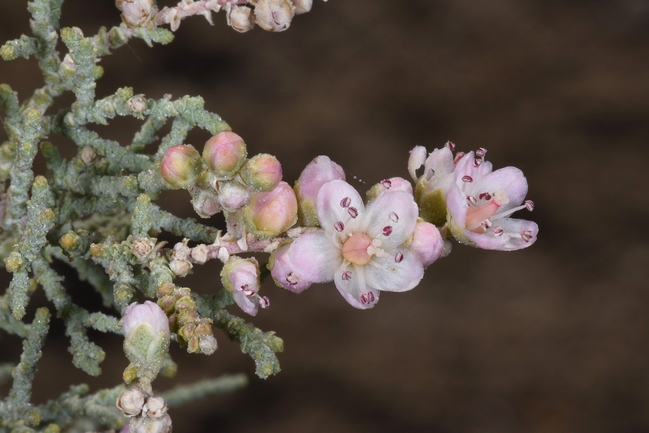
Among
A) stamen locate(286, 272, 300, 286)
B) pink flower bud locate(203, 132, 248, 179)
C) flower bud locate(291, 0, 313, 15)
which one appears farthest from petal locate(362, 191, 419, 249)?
flower bud locate(291, 0, 313, 15)

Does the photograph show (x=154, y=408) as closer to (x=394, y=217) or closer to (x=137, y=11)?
(x=394, y=217)

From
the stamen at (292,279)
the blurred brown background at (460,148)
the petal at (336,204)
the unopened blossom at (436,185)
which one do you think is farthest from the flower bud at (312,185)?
the blurred brown background at (460,148)

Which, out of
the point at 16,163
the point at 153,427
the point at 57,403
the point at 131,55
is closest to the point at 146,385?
the point at 153,427

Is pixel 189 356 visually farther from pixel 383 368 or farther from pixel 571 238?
pixel 571 238

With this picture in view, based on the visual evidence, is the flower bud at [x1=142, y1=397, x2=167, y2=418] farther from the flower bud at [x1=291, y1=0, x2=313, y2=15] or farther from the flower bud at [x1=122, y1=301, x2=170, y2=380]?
the flower bud at [x1=291, y1=0, x2=313, y2=15]

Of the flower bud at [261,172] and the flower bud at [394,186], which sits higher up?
the flower bud at [394,186]

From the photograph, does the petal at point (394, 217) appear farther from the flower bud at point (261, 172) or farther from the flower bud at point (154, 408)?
the flower bud at point (154, 408)
